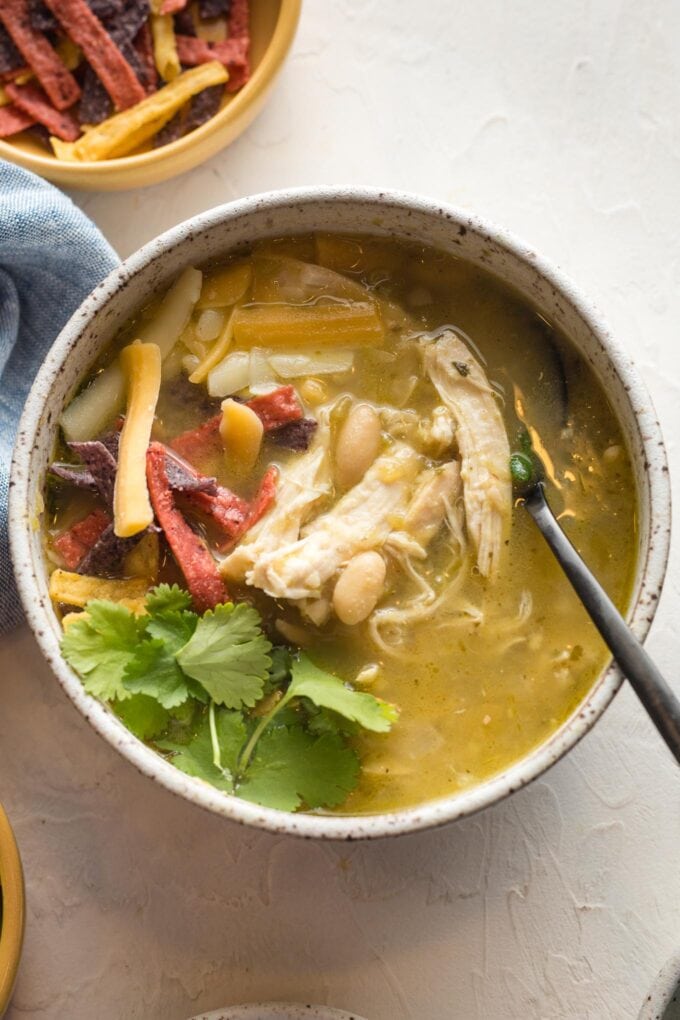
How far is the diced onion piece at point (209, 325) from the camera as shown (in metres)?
2.48

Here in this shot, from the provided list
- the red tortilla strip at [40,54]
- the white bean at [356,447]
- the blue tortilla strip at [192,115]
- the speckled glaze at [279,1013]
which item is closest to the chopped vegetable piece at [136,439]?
the white bean at [356,447]

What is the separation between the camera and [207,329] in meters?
2.48

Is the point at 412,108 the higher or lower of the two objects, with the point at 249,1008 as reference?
higher

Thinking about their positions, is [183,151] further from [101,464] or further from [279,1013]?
[279,1013]

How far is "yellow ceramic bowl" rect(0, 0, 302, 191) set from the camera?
104 inches

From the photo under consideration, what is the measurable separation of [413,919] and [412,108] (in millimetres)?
1889

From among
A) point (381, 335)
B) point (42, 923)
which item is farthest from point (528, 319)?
point (42, 923)

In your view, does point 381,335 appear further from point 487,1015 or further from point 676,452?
point 487,1015

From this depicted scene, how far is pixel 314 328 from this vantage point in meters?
2.46

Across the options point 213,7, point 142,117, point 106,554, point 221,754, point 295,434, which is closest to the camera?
point 221,754

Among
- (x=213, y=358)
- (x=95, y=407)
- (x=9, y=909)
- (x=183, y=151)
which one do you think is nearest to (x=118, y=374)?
(x=95, y=407)

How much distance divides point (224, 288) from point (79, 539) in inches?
24.1

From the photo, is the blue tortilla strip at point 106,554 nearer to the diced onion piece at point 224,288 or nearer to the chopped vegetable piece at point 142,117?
the diced onion piece at point 224,288

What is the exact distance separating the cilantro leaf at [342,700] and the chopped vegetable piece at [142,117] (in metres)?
1.33
